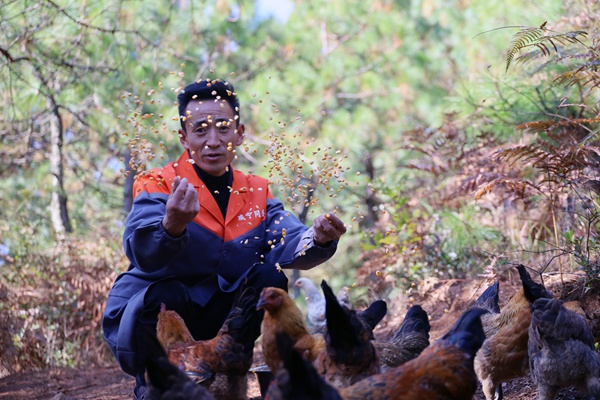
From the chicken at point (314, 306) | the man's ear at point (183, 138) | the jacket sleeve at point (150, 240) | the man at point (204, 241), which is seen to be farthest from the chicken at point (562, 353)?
the chicken at point (314, 306)

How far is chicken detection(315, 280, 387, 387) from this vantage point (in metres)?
3.43

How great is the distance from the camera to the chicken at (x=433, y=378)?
10.2 feet

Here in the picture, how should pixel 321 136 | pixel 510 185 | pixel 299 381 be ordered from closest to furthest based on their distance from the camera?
1. pixel 299 381
2. pixel 510 185
3. pixel 321 136

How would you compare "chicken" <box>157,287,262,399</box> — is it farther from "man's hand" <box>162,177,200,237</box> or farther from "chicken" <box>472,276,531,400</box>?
"chicken" <box>472,276,531,400</box>

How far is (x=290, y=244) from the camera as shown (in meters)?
4.49

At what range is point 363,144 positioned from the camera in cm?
1253

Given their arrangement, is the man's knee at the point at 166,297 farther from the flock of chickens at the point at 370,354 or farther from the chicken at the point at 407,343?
the chicken at the point at 407,343

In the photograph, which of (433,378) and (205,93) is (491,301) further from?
(205,93)

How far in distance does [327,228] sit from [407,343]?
2.90 ft

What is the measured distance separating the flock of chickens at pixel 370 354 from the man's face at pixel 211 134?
0.95 m

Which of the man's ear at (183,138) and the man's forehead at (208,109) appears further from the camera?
the man's ear at (183,138)

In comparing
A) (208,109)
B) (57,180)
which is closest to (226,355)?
(208,109)

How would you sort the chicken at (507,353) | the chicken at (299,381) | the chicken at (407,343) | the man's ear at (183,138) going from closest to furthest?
the chicken at (299,381) → the chicken at (407,343) → the chicken at (507,353) → the man's ear at (183,138)

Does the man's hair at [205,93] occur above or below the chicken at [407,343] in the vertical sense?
above
